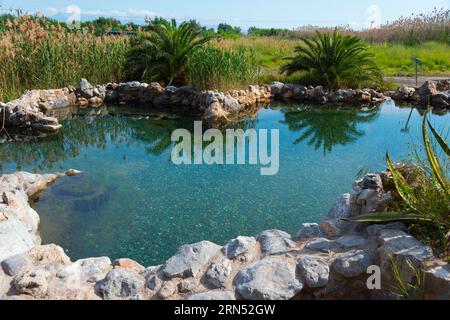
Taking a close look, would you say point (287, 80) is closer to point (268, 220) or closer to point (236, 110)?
point (236, 110)

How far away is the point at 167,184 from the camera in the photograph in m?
5.15

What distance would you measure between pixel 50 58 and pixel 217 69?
3760 mm

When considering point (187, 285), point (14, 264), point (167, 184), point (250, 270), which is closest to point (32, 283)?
point (14, 264)

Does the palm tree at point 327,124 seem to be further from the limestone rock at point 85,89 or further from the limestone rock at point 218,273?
the limestone rock at point 85,89

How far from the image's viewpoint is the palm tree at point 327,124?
7247 mm

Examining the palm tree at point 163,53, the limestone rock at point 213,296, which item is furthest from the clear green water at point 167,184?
the palm tree at point 163,53

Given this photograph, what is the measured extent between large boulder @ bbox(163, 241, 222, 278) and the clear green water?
0.82m

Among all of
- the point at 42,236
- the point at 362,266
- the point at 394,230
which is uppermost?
the point at 394,230

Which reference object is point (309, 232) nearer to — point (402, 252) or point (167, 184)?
point (402, 252)

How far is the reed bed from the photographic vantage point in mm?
8875

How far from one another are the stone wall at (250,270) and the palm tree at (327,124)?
388 centimetres

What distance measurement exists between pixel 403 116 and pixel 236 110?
3551 mm
